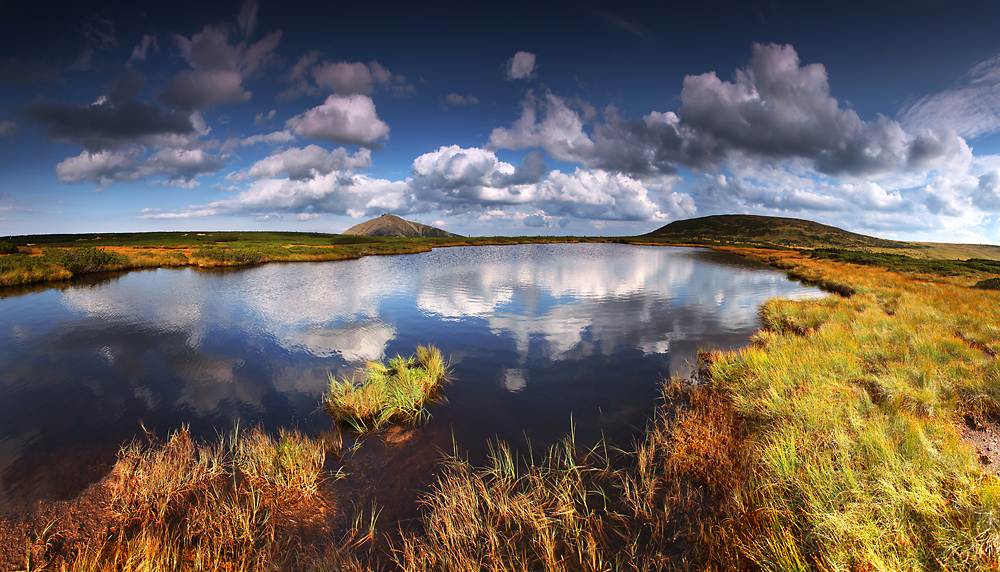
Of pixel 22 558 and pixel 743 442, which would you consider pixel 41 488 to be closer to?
pixel 22 558

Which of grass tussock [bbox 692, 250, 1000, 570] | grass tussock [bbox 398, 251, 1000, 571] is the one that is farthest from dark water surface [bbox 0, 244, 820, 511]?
grass tussock [bbox 692, 250, 1000, 570]

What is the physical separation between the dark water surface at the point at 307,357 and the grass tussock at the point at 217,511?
1388 mm

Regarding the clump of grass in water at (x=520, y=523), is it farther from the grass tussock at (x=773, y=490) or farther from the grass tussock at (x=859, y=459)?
the grass tussock at (x=859, y=459)

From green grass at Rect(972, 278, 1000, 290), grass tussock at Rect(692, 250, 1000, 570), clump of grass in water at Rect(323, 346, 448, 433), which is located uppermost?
green grass at Rect(972, 278, 1000, 290)

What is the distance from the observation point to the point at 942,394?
796cm

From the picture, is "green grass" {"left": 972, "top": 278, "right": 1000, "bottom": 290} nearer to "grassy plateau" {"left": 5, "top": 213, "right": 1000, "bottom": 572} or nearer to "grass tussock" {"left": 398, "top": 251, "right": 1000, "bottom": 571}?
"grass tussock" {"left": 398, "top": 251, "right": 1000, "bottom": 571}

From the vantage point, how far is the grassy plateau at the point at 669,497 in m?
4.38

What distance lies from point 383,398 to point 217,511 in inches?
166

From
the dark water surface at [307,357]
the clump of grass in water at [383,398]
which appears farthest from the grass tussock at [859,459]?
the clump of grass in water at [383,398]

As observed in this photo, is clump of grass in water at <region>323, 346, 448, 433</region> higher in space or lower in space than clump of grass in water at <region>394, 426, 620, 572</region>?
higher

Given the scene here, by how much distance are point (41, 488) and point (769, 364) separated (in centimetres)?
1708

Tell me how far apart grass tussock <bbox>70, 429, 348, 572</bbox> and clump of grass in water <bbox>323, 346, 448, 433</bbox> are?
159cm

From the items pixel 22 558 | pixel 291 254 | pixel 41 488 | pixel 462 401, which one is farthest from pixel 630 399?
pixel 291 254

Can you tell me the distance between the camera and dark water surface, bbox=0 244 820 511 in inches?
347
